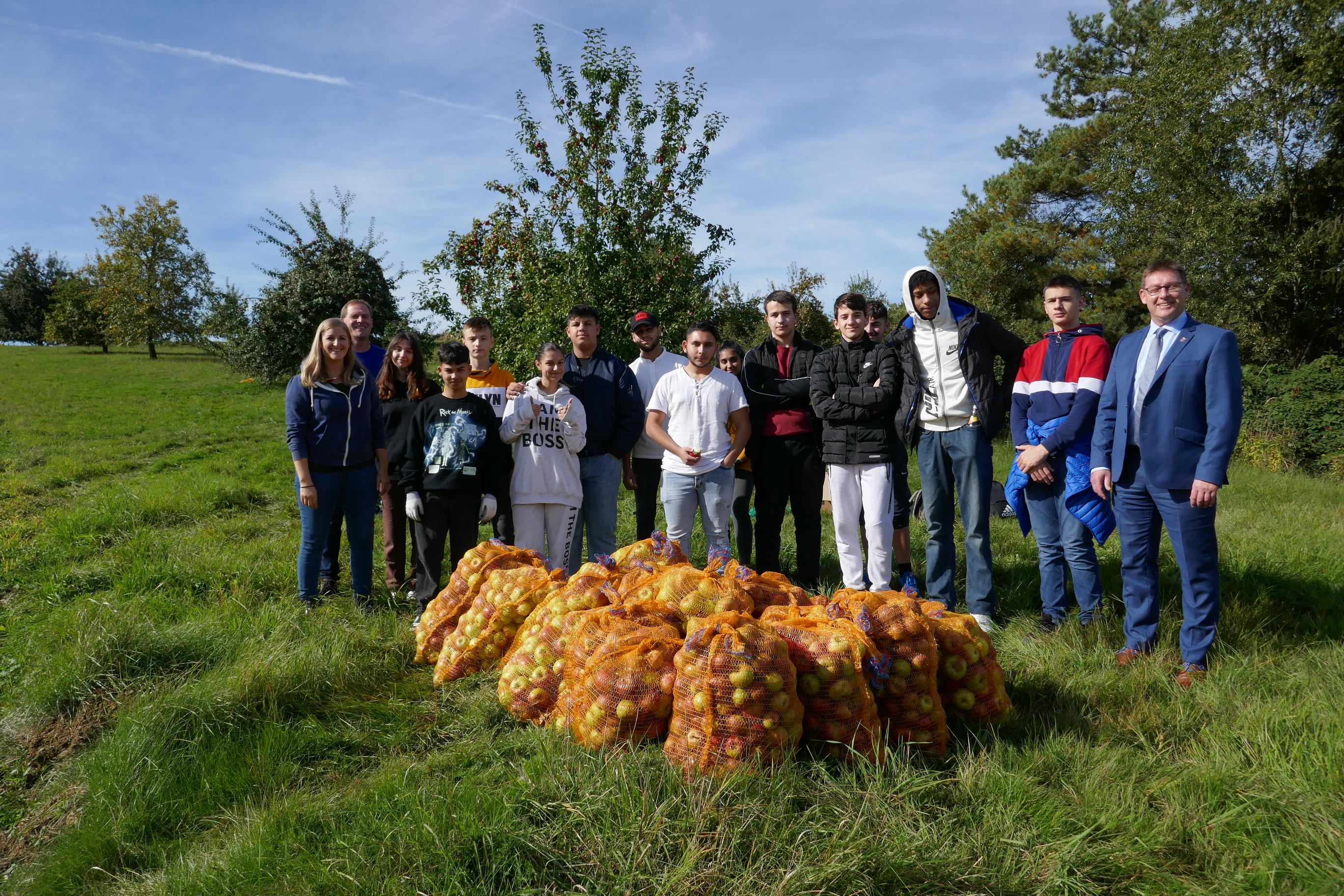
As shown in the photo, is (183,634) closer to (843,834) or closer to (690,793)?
(690,793)

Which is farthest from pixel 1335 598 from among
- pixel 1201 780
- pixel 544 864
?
pixel 544 864

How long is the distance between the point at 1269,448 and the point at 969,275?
11.1 m

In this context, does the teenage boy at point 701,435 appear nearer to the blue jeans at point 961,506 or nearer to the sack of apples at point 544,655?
the blue jeans at point 961,506

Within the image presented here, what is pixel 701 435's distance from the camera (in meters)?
5.52

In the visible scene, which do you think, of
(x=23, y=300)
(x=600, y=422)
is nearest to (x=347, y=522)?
(x=600, y=422)

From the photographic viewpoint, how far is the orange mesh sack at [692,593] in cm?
351

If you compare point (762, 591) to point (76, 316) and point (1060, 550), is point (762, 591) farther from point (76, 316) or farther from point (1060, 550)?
point (76, 316)

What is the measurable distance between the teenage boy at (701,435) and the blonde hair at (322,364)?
208 cm

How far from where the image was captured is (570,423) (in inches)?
211

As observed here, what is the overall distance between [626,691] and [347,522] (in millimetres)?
2976

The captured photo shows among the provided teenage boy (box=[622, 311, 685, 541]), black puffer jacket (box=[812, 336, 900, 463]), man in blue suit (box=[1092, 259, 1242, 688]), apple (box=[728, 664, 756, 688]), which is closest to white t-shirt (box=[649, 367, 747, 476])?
teenage boy (box=[622, 311, 685, 541])

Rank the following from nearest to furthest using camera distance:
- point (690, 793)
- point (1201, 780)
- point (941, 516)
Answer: point (690, 793)
point (1201, 780)
point (941, 516)

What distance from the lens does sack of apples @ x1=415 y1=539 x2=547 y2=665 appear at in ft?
14.3

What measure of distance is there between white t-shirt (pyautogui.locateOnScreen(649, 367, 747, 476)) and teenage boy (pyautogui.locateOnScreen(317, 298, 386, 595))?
2.15 meters
